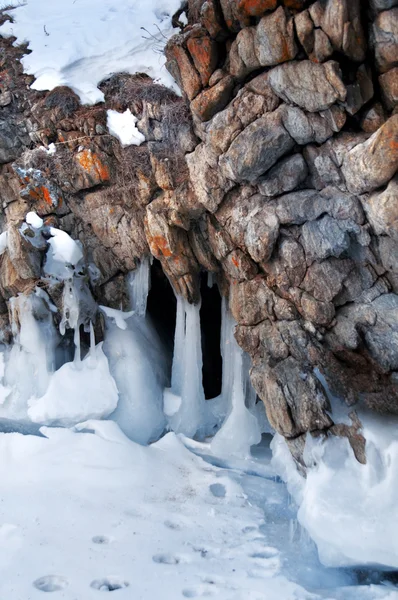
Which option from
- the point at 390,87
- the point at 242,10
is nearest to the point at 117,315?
the point at 242,10

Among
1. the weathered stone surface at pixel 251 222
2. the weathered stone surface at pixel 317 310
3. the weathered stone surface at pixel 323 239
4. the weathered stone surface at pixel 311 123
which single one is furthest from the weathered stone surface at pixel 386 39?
the weathered stone surface at pixel 317 310

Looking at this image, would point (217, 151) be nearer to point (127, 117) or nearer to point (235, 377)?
point (127, 117)

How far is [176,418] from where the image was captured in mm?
9383

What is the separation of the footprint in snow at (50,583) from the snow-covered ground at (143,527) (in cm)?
1

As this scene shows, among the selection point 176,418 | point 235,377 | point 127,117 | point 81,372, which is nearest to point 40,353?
point 81,372

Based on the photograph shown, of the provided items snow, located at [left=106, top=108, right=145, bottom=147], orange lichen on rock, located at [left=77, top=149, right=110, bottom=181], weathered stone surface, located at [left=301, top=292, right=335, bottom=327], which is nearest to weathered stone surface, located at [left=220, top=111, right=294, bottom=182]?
weathered stone surface, located at [left=301, top=292, right=335, bottom=327]

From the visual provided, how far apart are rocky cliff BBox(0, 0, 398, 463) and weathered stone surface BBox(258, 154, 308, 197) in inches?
0.7

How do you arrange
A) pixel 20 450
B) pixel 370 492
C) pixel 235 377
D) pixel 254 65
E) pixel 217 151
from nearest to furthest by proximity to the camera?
pixel 370 492 → pixel 254 65 → pixel 217 151 → pixel 20 450 → pixel 235 377

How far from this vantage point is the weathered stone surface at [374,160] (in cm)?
514

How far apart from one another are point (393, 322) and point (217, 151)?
140 inches

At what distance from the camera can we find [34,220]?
9656 mm

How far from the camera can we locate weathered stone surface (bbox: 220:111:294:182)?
6.20 meters

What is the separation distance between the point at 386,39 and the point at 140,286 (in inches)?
259

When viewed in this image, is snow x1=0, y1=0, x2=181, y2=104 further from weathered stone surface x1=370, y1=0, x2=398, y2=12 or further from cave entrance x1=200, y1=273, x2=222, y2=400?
cave entrance x1=200, y1=273, x2=222, y2=400
